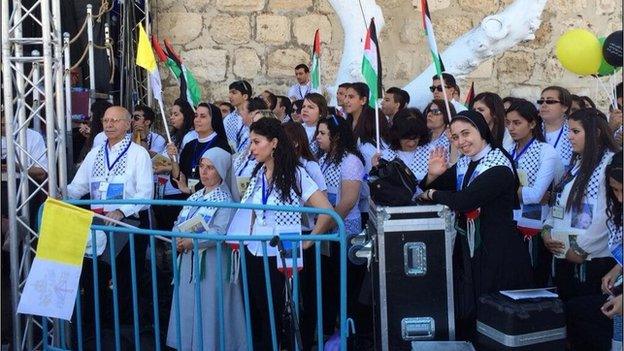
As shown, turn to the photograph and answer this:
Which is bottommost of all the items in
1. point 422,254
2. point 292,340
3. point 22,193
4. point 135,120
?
point 292,340

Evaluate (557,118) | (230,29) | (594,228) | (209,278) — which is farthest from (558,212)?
(230,29)

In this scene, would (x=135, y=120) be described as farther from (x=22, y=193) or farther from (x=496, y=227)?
(x=496, y=227)

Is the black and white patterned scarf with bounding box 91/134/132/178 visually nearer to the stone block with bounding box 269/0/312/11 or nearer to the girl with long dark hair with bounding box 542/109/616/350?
the girl with long dark hair with bounding box 542/109/616/350

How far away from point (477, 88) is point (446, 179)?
707 centimetres

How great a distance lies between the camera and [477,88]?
12.1 metres

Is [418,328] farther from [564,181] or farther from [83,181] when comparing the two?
[83,181]

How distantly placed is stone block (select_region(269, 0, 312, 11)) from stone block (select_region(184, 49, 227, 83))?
3.20 ft

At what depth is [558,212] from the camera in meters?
5.25

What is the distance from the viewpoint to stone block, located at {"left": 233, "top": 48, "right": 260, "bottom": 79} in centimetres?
1193

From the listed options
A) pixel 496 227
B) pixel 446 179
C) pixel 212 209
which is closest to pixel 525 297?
pixel 496 227

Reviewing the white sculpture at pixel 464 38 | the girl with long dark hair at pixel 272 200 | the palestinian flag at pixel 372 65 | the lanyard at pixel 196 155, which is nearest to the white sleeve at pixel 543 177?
the palestinian flag at pixel 372 65

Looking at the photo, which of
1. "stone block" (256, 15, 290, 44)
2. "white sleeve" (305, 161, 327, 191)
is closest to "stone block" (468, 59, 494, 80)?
"stone block" (256, 15, 290, 44)

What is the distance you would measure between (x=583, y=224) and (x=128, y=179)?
315 centimetres

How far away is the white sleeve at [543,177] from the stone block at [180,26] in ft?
23.7
